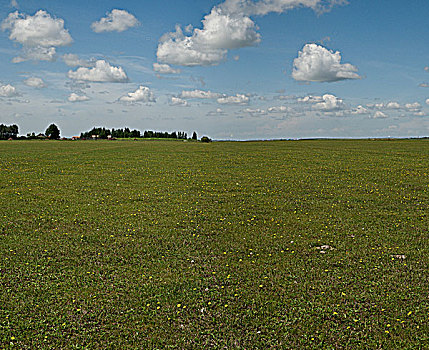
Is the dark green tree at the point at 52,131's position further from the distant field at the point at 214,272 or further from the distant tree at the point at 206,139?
the distant field at the point at 214,272

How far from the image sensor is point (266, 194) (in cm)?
1877

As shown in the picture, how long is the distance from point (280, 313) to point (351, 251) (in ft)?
13.6

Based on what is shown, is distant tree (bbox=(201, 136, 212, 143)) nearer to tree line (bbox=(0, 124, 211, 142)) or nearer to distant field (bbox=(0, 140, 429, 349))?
tree line (bbox=(0, 124, 211, 142))

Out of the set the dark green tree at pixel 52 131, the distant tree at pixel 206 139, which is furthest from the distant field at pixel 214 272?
the dark green tree at pixel 52 131

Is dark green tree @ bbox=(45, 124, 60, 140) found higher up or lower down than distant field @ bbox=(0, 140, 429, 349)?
higher up

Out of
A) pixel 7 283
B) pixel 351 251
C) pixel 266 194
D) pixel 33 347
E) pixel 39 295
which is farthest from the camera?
pixel 266 194

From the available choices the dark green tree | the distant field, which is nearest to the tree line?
the dark green tree

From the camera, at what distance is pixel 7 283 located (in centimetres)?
827

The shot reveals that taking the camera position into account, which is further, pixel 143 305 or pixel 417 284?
pixel 417 284

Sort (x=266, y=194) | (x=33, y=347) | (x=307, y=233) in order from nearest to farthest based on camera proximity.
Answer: (x=33, y=347), (x=307, y=233), (x=266, y=194)

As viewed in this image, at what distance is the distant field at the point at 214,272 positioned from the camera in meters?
6.48

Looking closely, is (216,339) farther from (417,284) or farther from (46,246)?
(46,246)

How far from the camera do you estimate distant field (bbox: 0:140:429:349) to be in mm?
6477

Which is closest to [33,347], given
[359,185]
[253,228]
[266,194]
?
[253,228]
